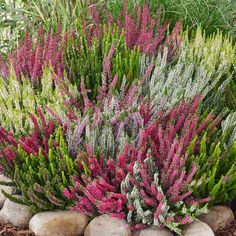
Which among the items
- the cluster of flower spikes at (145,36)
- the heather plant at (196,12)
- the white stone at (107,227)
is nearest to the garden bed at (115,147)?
the white stone at (107,227)

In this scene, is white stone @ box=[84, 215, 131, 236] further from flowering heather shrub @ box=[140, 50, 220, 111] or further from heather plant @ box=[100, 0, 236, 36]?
heather plant @ box=[100, 0, 236, 36]

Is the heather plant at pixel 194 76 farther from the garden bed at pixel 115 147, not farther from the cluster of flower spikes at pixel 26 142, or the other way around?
the cluster of flower spikes at pixel 26 142

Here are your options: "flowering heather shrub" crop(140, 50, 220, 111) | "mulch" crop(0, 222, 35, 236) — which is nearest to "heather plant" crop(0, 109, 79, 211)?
"mulch" crop(0, 222, 35, 236)

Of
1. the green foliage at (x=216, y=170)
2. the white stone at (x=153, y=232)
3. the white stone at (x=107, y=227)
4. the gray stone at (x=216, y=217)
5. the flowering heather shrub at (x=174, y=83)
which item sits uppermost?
the flowering heather shrub at (x=174, y=83)

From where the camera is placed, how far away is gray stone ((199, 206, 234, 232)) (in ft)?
8.63

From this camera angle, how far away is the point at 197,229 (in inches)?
96.3

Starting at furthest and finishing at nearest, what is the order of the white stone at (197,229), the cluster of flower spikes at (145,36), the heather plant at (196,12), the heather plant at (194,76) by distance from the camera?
the heather plant at (196,12) → the cluster of flower spikes at (145,36) → the heather plant at (194,76) → the white stone at (197,229)

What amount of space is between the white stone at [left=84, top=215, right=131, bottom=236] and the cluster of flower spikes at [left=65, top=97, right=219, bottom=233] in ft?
0.12

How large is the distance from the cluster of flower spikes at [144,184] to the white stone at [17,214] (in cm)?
26

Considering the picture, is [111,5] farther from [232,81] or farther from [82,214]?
[82,214]

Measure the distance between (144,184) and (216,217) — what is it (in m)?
0.45

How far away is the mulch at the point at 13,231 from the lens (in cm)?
257

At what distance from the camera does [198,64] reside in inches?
143

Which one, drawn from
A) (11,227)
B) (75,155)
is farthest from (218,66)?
(11,227)
